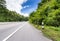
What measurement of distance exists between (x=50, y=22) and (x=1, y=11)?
12874cm

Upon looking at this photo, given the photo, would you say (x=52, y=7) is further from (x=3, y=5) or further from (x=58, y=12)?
(x=3, y=5)

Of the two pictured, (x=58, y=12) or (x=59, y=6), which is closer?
(x=58, y=12)

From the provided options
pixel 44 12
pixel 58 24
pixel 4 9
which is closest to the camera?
pixel 58 24

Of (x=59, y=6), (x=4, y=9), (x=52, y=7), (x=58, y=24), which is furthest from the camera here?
(x=4, y=9)

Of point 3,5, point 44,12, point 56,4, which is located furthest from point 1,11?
point 56,4

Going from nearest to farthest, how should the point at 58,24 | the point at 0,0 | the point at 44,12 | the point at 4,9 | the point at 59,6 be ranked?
1. the point at 58,24
2. the point at 59,6
3. the point at 44,12
4. the point at 0,0
5. the point at 4,9

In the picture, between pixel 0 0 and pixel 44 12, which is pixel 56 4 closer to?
pixel 44 12

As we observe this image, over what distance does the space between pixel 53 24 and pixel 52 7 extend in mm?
8076

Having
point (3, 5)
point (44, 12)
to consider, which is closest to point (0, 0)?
point (3, 5)

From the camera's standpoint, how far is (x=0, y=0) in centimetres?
15475

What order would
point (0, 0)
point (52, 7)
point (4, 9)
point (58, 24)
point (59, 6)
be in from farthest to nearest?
point (4, 9)
point (0, 0)
point (52, 7)
point (59, 6)
point (58, 24)

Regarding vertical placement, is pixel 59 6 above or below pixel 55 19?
above

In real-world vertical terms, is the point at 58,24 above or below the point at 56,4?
below

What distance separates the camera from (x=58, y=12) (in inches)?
1299
